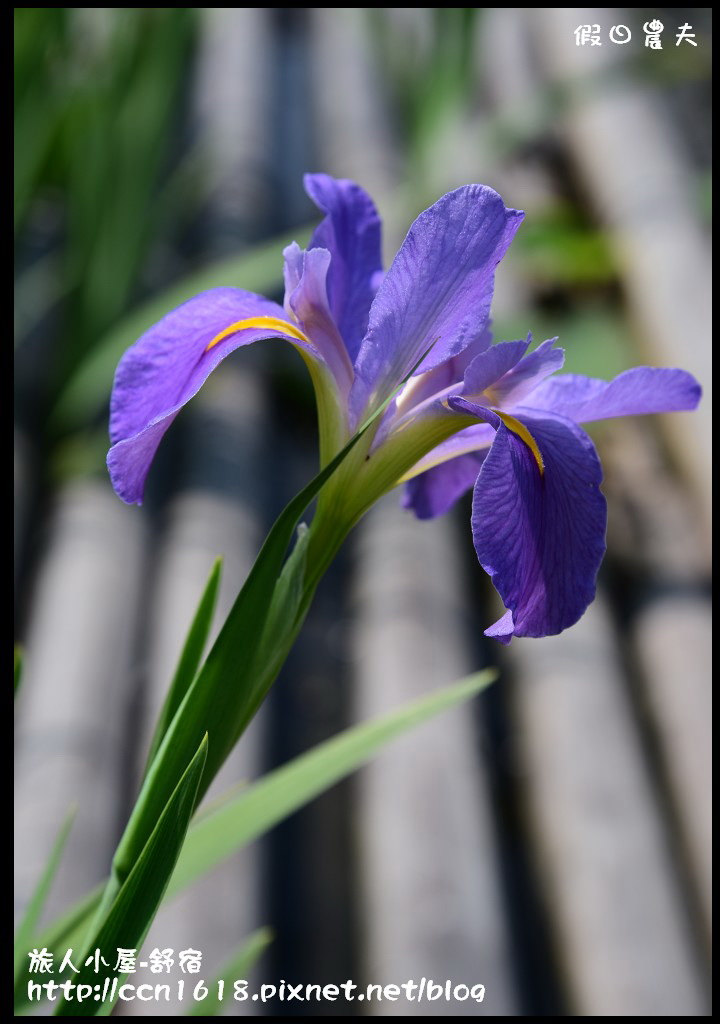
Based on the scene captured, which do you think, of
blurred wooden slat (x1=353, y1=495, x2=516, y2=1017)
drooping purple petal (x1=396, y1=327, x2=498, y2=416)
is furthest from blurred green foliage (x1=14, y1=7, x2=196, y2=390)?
drooping purple petal (x1=396, y1=327, x2=498, y2=416)

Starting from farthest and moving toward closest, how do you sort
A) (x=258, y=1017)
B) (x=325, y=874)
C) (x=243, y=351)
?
(x=243, y=351) → (x=325, y=874) → (x=258, y=1017)

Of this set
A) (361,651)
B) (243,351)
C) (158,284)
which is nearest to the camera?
(361,651)

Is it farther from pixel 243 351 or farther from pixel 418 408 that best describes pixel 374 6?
pixel 418 408

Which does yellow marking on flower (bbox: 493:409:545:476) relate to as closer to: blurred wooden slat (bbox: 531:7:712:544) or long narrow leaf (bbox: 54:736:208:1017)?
long narrow leaf (bbox: 54:736:208:1017)

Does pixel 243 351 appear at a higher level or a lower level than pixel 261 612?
higher

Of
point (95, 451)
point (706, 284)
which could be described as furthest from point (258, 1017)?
point (706, 284)

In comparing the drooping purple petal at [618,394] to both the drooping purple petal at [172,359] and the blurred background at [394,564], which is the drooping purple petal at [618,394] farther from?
the blurred background at [394,564]
